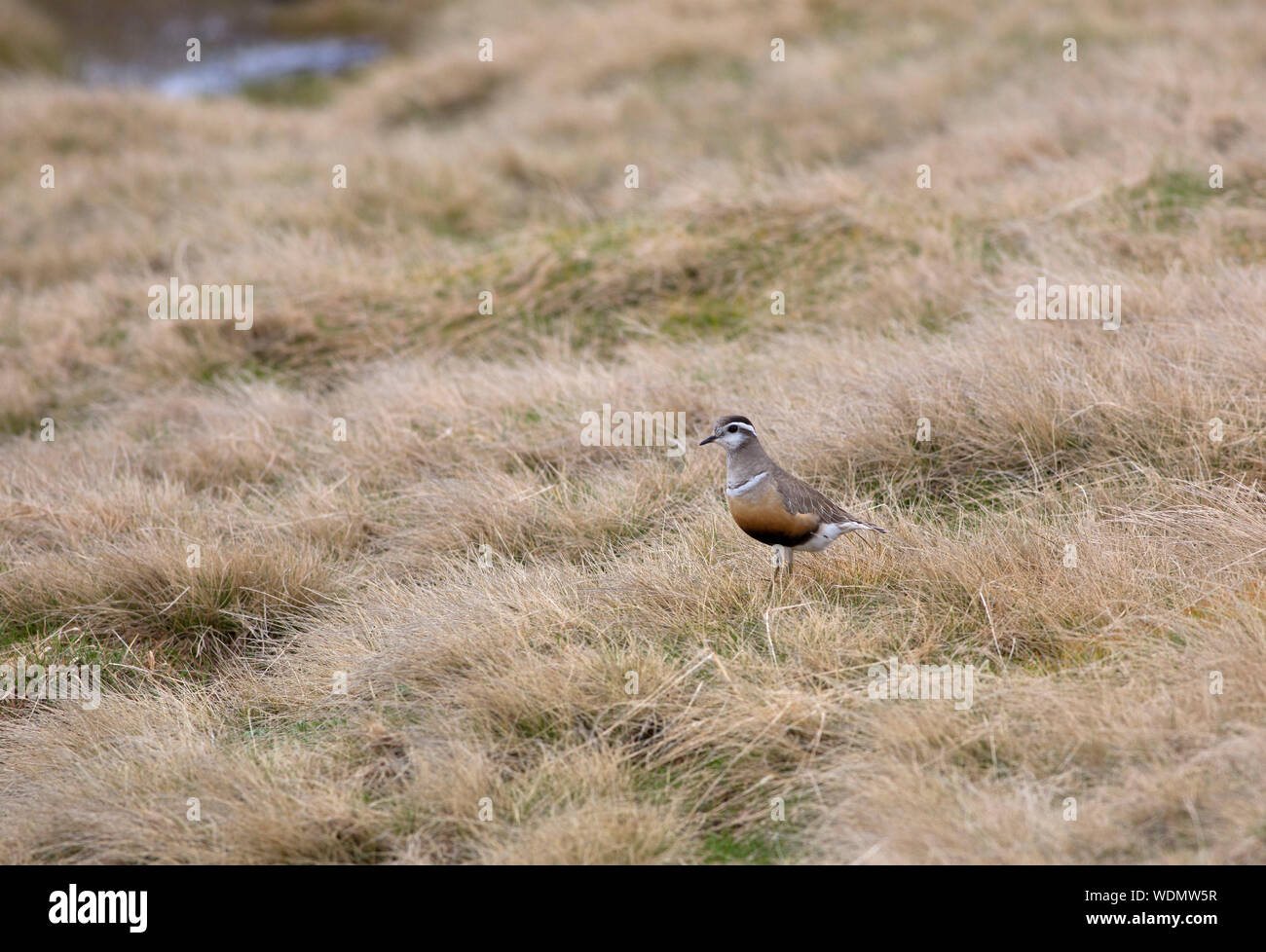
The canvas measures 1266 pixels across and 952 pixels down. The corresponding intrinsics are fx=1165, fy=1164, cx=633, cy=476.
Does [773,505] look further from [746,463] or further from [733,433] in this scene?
[733,433]

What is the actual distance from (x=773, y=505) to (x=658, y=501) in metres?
1.19

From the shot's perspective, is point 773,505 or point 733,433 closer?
point 773,505

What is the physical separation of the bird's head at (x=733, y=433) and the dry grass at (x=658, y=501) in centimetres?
48

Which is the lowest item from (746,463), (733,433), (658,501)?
(658,501)

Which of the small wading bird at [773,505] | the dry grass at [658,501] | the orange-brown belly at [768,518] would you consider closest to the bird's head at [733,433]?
the small wading bird at [773,505]

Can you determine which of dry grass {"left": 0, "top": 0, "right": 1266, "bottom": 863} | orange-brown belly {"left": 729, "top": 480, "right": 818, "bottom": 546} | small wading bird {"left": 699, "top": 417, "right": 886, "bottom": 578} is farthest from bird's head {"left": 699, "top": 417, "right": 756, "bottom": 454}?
dry grass {"left": 0, "top": 0, "right": 1266, "bottom": 863}

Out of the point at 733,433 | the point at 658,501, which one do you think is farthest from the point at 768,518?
the point at 658,501

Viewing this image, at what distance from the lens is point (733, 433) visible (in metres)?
4.38

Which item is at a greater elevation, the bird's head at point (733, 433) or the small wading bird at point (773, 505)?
the bird's head at point (733, 433)

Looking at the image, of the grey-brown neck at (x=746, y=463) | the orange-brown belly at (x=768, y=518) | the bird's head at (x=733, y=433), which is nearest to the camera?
the orange-brown belly at (x=768, y=518)

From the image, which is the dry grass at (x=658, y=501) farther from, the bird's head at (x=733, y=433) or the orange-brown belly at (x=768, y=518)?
the bird's head at (x=733, y=433)

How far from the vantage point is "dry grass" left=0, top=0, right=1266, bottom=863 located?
3393 millimetres

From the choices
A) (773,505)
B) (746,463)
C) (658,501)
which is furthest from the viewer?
(658,501)

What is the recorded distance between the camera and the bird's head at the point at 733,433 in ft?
14.3
